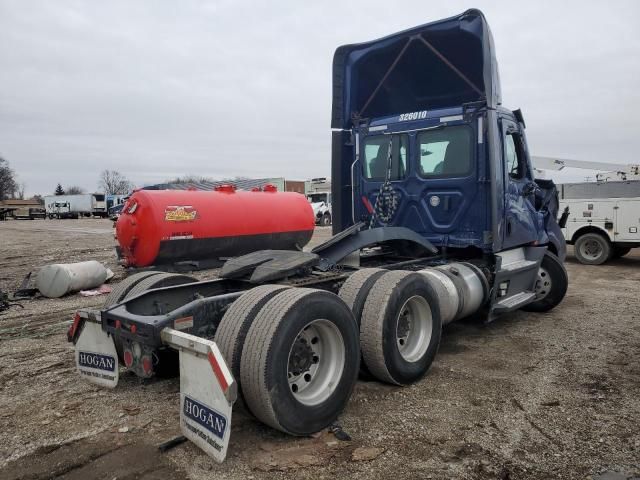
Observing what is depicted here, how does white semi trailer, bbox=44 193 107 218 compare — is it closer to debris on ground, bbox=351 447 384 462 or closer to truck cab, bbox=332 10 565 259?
truck cab, bbox=332 10 565 259

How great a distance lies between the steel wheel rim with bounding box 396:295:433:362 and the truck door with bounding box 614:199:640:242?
377 inches

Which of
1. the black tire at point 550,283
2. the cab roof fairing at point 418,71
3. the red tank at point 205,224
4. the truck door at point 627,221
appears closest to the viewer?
the cab roof fairing at point 418,71

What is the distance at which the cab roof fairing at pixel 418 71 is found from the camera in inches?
218

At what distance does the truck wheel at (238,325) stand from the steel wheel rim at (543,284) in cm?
507

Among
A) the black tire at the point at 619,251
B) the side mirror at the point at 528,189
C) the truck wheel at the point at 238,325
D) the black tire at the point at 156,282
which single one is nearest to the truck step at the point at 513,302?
the side mirror at the point at 528,189

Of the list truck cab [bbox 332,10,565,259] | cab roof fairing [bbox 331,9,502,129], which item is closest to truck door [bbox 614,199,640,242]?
truck cab [bbox 332,10,565,259]

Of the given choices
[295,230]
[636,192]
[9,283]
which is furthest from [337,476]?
[636,192]

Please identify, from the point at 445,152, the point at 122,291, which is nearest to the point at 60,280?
the point at 122,291

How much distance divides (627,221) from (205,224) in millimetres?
9766

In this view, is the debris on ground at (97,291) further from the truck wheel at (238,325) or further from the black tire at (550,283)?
the black tire at (550,283)

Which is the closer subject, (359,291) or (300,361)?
(300,361)

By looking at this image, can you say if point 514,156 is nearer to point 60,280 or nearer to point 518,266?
point 518,266

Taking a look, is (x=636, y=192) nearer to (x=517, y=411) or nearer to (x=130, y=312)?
(x=517, y=411)

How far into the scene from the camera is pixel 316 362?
3463 millimetres
